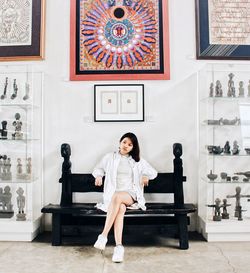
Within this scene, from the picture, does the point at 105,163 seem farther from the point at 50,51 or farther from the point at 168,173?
the point at 50,51

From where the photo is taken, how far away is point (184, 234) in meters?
3.55

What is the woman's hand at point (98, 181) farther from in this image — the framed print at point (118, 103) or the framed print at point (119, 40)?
the framed print at point (119, 40)

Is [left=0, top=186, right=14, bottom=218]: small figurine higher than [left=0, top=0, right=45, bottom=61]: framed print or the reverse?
the reverse

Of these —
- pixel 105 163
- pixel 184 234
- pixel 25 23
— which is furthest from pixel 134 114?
pixel 25 23

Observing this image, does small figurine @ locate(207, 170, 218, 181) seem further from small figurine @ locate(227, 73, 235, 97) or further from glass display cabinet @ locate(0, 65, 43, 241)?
glass display cabinet @ locate(0, 65, 43, 241)

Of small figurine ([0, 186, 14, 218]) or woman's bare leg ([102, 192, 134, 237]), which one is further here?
small figurine ([0, 186, 14, 218])

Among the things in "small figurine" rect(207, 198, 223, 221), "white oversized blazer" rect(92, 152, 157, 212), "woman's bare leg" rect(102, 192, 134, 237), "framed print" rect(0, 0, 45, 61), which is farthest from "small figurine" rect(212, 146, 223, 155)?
"framed print" rect(0, 0, 45, 61)

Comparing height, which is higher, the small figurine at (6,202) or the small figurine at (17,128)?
the small figurine at (17,128)

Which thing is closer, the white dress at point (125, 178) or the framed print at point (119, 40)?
the white dress at point (125, 178)

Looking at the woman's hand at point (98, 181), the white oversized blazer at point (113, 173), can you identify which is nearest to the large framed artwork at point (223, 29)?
the white oversized blazer at point (113, 173)

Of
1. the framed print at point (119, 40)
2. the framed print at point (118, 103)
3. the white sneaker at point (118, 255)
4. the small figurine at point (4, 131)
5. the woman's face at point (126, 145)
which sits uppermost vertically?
the framed print at point (119, 40)

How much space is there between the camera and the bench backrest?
3871mm

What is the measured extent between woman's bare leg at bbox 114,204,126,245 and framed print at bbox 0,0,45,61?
2156mm

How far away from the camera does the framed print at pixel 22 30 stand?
4301 mm
